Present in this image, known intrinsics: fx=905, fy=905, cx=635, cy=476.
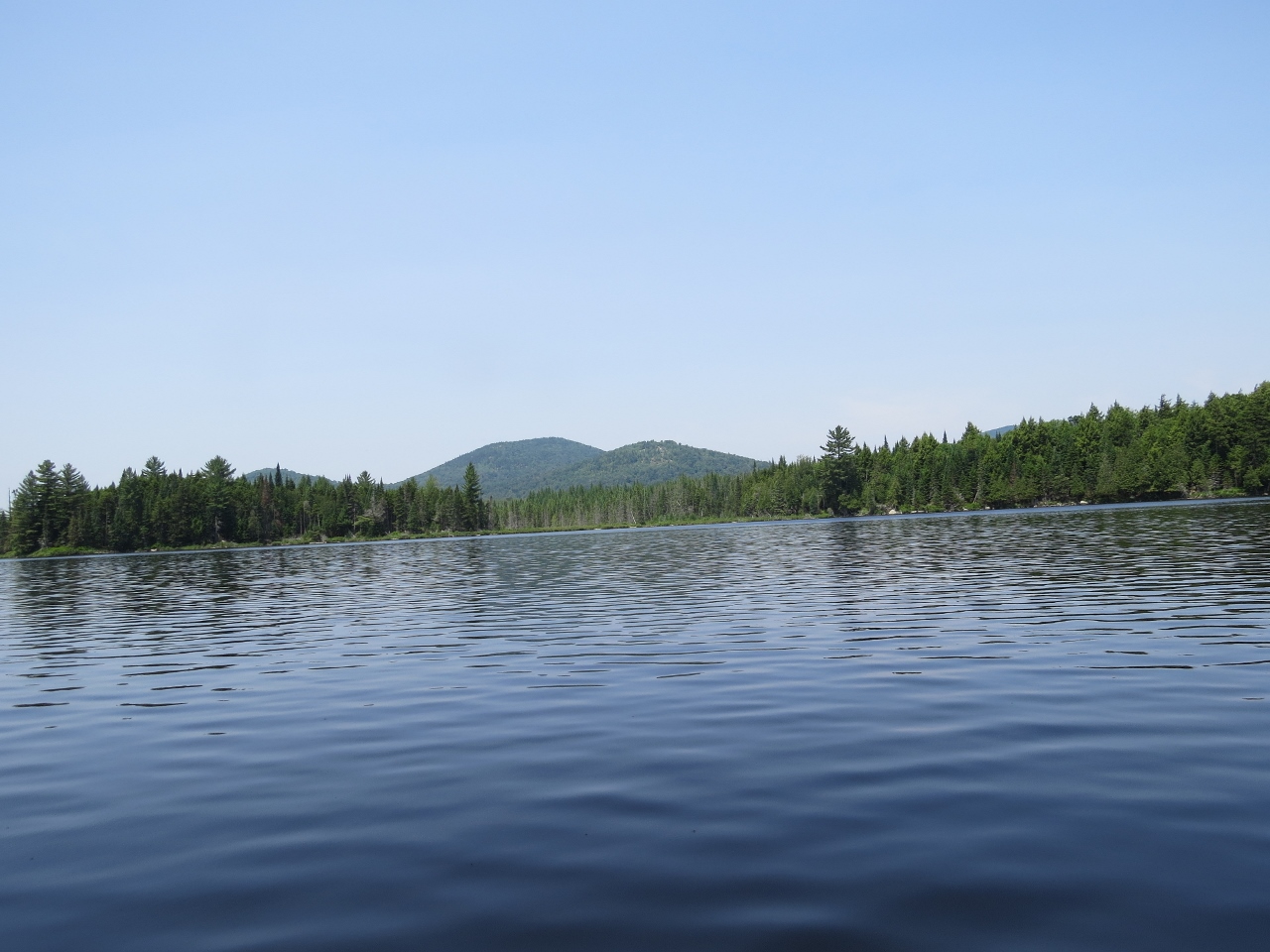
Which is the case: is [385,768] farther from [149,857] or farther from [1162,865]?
[1162,865]

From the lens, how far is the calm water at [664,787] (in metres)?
7.65

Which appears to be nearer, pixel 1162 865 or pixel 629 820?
pixel 1162 865

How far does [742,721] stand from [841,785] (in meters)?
3.99

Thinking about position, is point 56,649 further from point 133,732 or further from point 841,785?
point 841,785

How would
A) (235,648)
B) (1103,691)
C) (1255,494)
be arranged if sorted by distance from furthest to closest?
(1255,494) < (235,648) < (1103,691)

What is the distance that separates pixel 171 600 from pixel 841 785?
4715 cm

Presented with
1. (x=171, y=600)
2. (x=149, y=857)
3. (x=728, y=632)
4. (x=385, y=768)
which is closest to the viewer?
(x=149, y=857)

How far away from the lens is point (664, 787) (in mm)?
11516

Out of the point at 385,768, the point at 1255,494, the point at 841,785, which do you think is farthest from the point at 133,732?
the point at 1255,494

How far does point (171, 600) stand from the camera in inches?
1939

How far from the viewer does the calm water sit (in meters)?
7.65

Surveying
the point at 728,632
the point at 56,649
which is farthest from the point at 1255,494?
the point at 56,649

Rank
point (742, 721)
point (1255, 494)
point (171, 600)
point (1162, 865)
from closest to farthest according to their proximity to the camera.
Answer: point (1162, 865), point (742, 721), point (171, 600), point (1255, 494)

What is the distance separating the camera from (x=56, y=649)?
96.4ft
